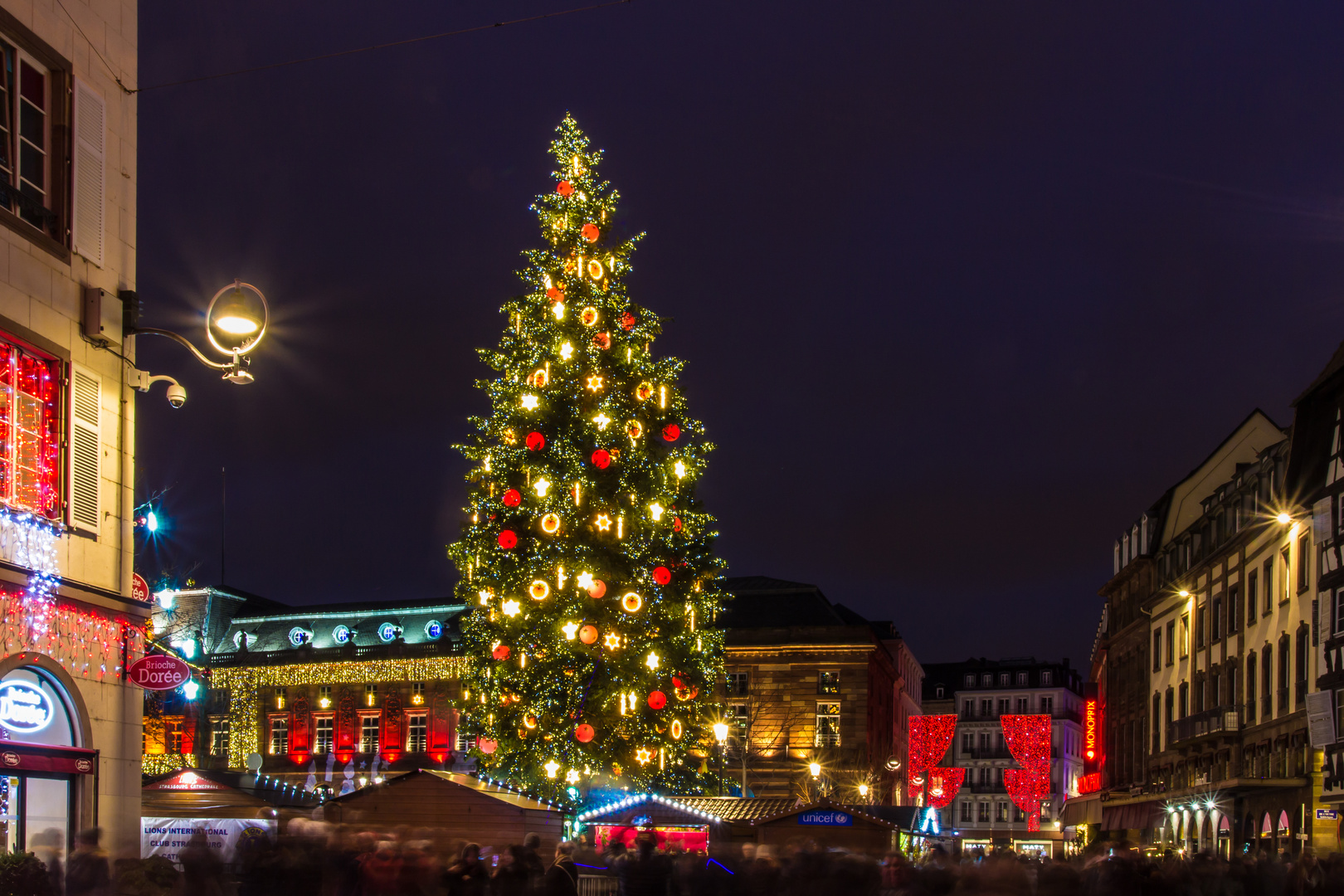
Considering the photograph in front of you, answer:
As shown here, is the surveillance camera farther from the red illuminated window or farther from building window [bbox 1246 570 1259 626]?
building window [bbox 1246 570 1259 626]

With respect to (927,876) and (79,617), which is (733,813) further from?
(79,617)

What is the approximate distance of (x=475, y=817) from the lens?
2352 cm

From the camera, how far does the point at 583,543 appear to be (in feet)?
98.2

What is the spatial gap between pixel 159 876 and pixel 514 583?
50.4 feet

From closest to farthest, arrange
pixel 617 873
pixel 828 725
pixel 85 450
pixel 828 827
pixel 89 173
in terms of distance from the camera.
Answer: pixel 85 450
pixel 89 173
pixel 617 873
pixel 828 827
pixel 828 725

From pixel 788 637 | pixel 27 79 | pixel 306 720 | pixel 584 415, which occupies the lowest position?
pixel 306 720

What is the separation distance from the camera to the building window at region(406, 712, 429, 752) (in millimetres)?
73750

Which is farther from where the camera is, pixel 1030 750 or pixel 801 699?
pixel 801 699

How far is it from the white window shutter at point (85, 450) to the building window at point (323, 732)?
62.3m

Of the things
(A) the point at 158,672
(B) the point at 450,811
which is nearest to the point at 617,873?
(A) the point at 158,672

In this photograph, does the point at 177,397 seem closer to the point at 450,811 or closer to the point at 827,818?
the point at 450,811

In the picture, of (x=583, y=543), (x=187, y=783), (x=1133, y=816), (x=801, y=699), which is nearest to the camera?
(x=187, y=783)

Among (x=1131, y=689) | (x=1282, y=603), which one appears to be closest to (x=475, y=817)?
(x=1282, y=603)

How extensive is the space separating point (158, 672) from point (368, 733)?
61221mm
